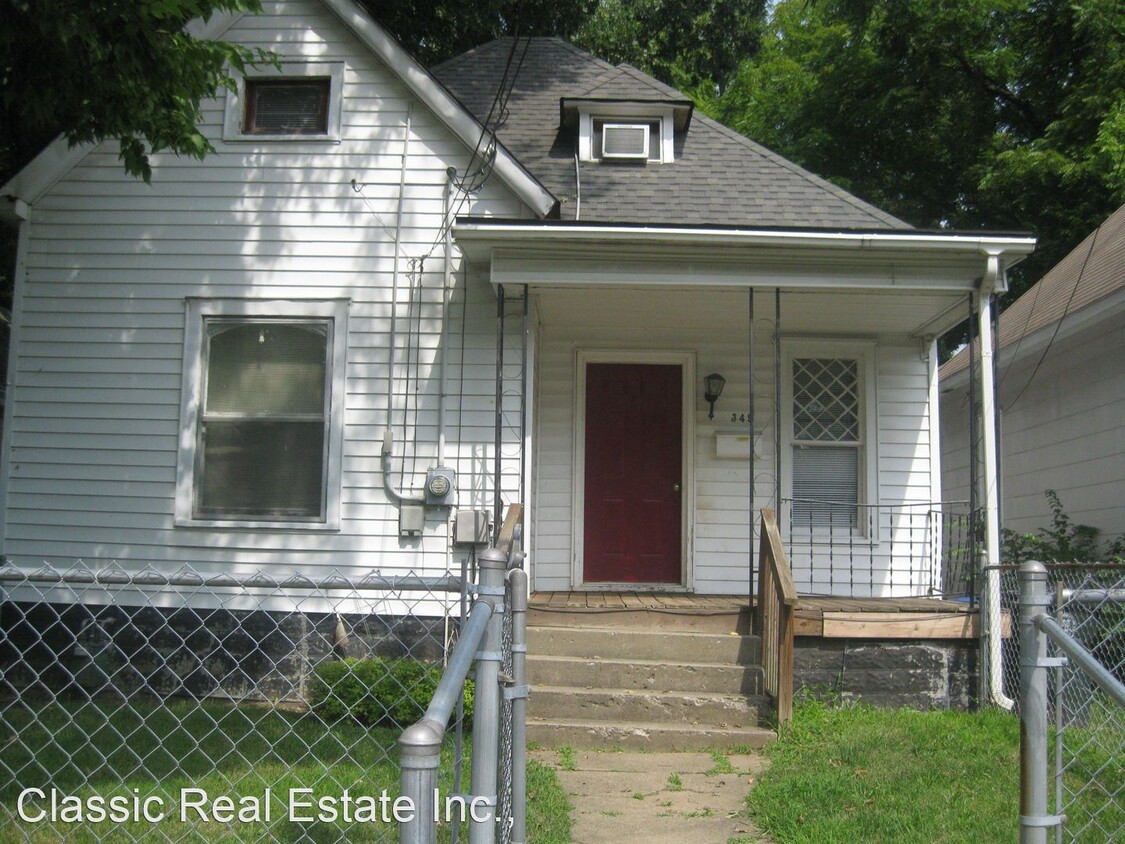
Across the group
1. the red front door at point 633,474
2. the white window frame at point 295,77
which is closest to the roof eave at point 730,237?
the white window frame at point 295,77

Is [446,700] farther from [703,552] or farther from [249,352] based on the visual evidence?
[703,552]

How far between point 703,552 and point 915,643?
2314 millimetres

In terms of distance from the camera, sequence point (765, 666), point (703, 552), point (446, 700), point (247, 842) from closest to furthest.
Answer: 1. point (446, 700)
2. point (247, 842)
3. point (765, 666)
4. point (703, 552)

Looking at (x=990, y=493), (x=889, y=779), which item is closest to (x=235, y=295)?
(x=889, y=779)

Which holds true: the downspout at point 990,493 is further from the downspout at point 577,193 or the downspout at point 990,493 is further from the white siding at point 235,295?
the white siding at point 235,295

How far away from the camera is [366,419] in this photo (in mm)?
7930

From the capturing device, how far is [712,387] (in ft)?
30.3

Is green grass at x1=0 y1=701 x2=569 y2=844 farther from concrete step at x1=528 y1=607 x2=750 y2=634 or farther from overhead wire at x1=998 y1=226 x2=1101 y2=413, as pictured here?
overhead wire at x1=998 y1=226 x2=1101 y2=413

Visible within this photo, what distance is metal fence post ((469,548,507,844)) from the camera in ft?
7.06

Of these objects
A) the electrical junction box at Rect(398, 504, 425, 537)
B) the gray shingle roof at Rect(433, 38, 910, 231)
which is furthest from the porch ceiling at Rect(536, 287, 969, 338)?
the electrical junction box at Rect(398, 504, 425, 537)

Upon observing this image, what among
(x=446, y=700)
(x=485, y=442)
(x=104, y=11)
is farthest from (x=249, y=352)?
(x=446, y=700)

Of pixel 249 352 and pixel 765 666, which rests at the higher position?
pixel 249 352

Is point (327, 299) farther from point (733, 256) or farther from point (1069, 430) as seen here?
point (1069, 430)

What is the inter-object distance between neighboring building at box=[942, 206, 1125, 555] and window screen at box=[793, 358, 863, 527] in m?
1.35
